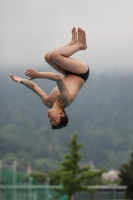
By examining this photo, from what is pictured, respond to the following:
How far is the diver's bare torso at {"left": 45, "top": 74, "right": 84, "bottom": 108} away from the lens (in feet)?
30.7

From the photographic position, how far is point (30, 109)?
91.1 m

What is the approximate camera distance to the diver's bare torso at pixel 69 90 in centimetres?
934

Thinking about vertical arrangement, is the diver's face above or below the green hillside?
below

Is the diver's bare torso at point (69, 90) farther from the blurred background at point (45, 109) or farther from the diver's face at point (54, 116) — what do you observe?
the blurred background at point (45, 109)

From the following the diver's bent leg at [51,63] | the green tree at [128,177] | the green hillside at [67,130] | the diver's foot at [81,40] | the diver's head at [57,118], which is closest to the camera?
the diver's head at [57,118]

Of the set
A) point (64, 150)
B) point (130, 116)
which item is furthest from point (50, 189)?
point (64, 150)

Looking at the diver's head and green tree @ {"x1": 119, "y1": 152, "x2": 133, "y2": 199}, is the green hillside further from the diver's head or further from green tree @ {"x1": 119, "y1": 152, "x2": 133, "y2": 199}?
the diver's head

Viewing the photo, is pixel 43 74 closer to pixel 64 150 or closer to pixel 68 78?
pixel 68 78

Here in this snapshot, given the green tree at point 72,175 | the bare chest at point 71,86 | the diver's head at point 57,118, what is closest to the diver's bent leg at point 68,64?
the bare chest at point 71,86

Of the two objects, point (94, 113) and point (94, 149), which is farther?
point (94, 113)

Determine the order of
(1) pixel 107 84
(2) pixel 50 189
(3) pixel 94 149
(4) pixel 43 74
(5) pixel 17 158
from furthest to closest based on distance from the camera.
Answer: (1) pixel 107 84, (3) pixel 94 149, (5) pixel 17 158, (2) pixel 50 189, (4) pixel 43 74

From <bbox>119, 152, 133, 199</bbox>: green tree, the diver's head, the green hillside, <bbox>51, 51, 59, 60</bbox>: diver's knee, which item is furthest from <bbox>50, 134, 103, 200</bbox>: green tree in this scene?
the green hillside

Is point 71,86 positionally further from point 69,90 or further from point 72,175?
point 72,175

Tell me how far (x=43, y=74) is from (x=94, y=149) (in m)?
74.5
